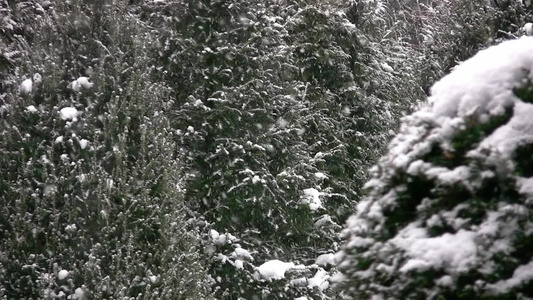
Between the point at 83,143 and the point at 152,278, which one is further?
the point at 83,143

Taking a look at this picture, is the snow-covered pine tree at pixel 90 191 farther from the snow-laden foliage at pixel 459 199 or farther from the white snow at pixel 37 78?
the snow-laden foliage at pixel 459 199

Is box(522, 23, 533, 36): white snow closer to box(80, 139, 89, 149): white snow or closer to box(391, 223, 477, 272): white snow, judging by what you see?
box(80, 139, 89, 149): white snow

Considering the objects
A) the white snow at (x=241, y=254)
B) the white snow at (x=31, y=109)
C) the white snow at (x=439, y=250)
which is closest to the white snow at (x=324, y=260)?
the white snow at (x=241, y=254)

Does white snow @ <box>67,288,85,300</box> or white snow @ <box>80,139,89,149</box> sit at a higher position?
white snow @ <box>80,139,89,149</box>

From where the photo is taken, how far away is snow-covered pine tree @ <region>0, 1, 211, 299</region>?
5059 mm

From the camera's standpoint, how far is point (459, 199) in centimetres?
242

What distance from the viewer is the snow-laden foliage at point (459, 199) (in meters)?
2.28

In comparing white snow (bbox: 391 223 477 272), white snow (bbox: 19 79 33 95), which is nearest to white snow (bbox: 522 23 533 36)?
white snow (bbox: 19 79 33 95)

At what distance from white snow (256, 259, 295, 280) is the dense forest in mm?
22

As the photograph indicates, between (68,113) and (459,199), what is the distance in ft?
13.8

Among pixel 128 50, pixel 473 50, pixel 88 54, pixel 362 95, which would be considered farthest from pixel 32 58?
pixel 473 50

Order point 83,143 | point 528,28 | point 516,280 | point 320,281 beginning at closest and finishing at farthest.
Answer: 1. point 516,280
2. point 83,143
3. point 320,281
4. point 528,28

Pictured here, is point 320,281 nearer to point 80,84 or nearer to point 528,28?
point 80,84

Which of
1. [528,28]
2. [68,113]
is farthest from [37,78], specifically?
[528,28]
